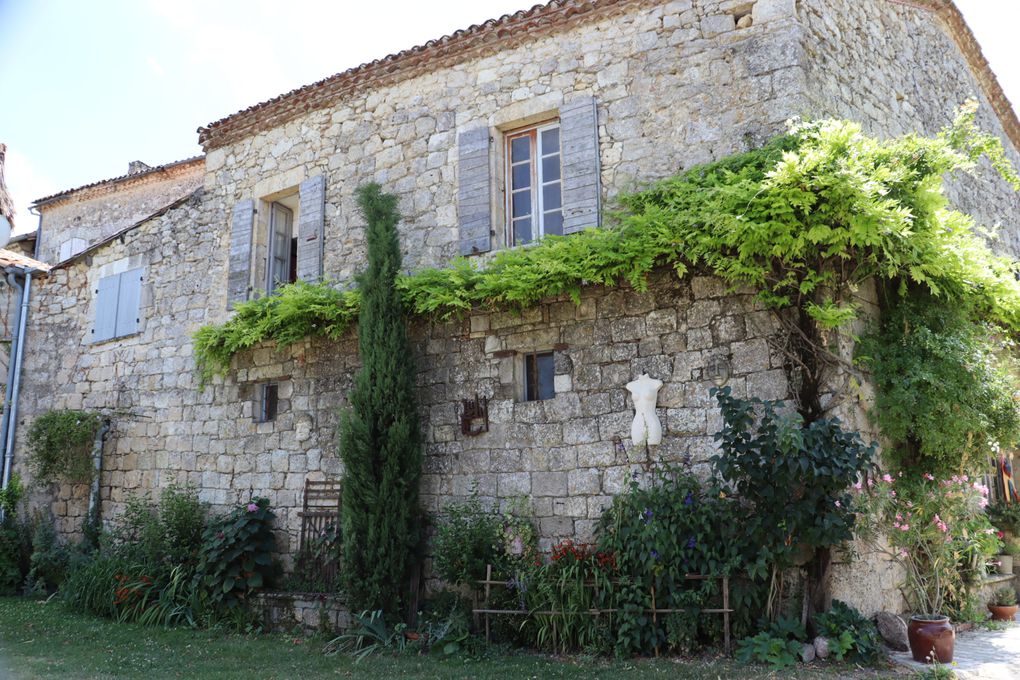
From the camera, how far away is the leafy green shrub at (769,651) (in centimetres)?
506

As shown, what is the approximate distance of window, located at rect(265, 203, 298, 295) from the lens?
9234mm

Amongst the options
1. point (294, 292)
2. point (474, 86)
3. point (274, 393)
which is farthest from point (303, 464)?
point (474, 86)

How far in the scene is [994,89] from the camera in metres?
9.91

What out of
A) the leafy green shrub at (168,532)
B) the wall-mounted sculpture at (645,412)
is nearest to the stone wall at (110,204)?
the leafy green shrub at (168,532)

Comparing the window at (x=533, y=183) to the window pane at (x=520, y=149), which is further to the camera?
the window pane at (x=520, y=149)

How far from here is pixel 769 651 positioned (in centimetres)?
516

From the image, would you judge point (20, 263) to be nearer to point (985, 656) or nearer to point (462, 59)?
point (462, 59)

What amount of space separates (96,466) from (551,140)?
6.96 metres

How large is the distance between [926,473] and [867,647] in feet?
5.15

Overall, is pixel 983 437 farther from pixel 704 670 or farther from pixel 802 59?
pixel 802 59

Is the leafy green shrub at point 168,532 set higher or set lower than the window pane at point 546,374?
lower

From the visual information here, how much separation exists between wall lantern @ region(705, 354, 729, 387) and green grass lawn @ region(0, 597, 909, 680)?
6.68 feet

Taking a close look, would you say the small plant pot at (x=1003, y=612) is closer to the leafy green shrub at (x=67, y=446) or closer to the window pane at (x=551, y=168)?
the window pane at (x=551, y=168)

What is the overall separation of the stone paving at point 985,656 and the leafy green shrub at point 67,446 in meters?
9.15
